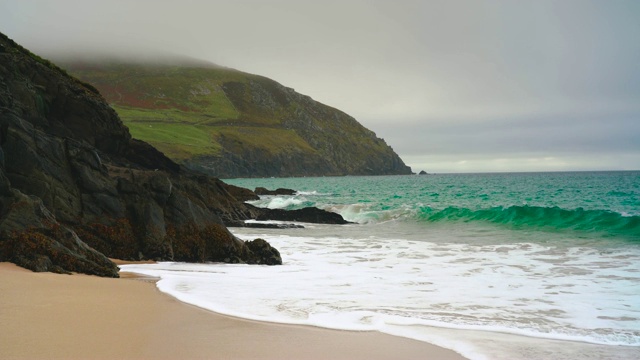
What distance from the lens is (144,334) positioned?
620 cm

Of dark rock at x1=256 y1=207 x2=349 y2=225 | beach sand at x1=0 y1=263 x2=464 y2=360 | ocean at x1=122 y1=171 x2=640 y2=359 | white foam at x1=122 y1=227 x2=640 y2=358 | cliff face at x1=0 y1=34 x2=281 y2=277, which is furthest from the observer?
dark rock at x1=256 y1=207 x2=349 y2=225

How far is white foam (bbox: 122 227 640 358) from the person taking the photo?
25.1 feet

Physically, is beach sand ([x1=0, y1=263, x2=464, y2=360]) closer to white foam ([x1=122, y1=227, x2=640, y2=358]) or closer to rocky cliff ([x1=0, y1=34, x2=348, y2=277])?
white foam ([x1=122, y1=227, x2=640, y2=358])

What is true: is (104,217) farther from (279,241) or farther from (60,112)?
Answer: (60,112)

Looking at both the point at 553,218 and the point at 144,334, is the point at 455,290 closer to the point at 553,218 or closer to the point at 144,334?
the point at 144,334

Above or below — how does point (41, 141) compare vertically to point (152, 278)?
above

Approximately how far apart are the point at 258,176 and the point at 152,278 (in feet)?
554

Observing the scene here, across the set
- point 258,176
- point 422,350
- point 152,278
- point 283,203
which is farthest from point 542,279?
point 258,176

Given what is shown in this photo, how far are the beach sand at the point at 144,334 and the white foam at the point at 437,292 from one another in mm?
563

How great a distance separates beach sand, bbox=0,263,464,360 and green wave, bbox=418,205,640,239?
21.3 metres

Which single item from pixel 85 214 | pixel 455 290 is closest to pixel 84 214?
pixel 85 214

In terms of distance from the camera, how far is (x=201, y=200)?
2162cm

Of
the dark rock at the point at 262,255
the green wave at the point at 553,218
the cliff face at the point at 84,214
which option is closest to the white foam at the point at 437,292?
the dark rock at the point at 262,255

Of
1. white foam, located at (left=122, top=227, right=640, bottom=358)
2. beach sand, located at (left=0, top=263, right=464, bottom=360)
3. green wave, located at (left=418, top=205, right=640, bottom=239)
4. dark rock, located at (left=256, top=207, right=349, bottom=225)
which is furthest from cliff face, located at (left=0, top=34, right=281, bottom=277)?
green wave, located at (left=418, top=205, right=640, bottom=239)
